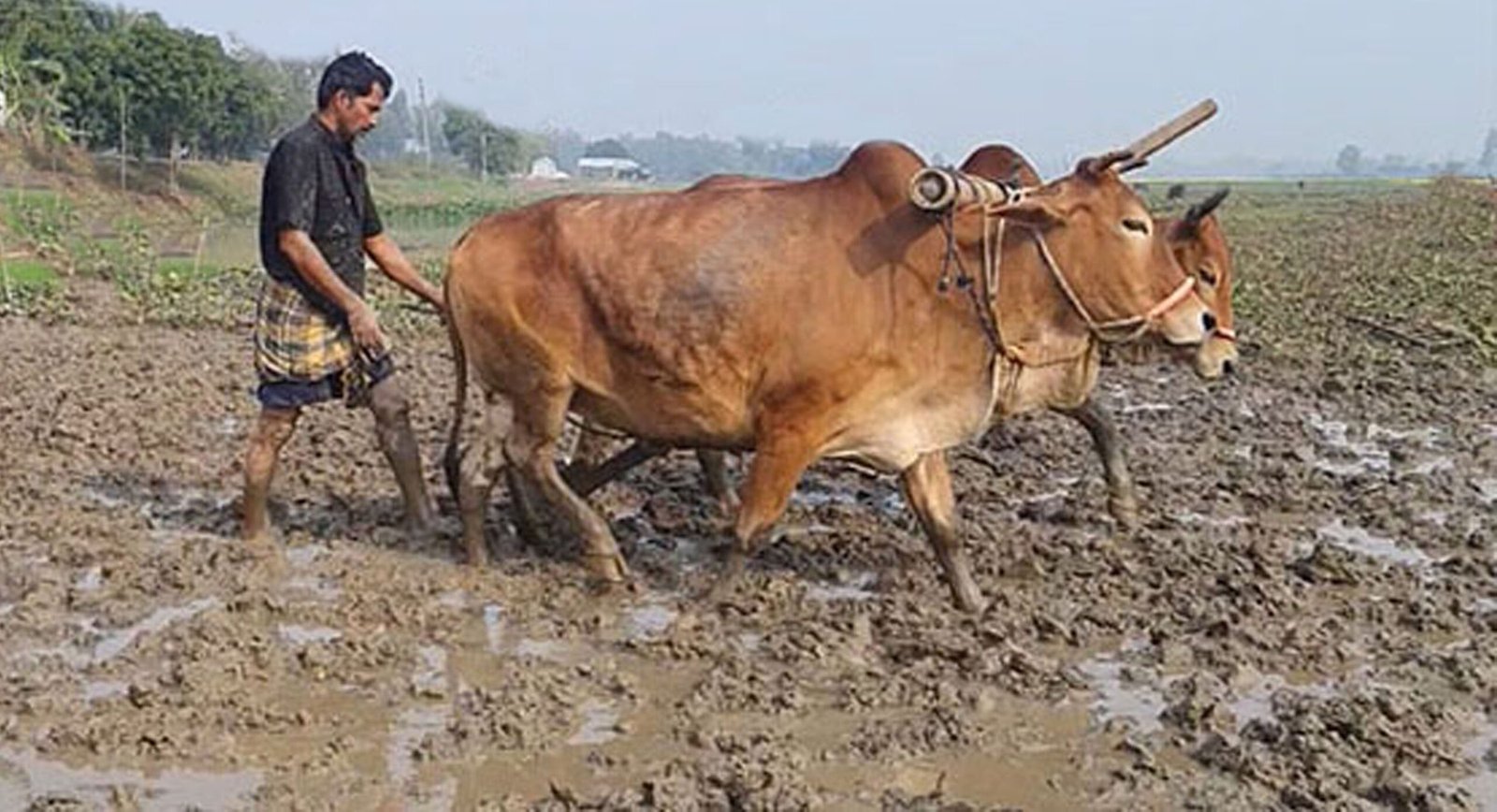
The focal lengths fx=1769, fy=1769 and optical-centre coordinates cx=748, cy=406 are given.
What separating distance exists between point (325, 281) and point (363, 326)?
21 cm

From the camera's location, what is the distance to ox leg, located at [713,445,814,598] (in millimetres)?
5918

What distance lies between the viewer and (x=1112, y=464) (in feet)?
24.4

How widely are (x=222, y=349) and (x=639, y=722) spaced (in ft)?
29.4

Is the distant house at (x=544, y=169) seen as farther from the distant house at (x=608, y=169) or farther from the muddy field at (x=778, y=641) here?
the muddy field at (x=778, y=641)

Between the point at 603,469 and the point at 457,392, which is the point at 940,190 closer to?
the point at 603,469

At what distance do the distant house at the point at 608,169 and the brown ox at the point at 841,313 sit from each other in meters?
114

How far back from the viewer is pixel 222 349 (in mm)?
13016

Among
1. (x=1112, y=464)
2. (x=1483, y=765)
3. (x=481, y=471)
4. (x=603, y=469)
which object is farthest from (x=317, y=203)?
(x=1483, y=765)

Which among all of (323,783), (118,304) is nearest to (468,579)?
(323,783)

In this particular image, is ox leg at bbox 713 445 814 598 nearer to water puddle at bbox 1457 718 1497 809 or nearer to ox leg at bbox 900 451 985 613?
ox leg at bbox 900 451 985 613

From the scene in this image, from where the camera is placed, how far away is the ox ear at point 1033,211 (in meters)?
5.88

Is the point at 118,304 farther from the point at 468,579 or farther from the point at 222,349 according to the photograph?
the point at 468,579

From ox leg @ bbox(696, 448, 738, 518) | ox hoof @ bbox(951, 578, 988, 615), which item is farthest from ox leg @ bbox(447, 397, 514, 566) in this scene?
ox hoof @ bbox(951, 578, 988, 615)

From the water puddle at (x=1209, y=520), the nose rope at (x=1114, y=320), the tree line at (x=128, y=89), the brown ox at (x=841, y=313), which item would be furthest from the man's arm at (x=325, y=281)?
the tree line at (x=128, y=89)
